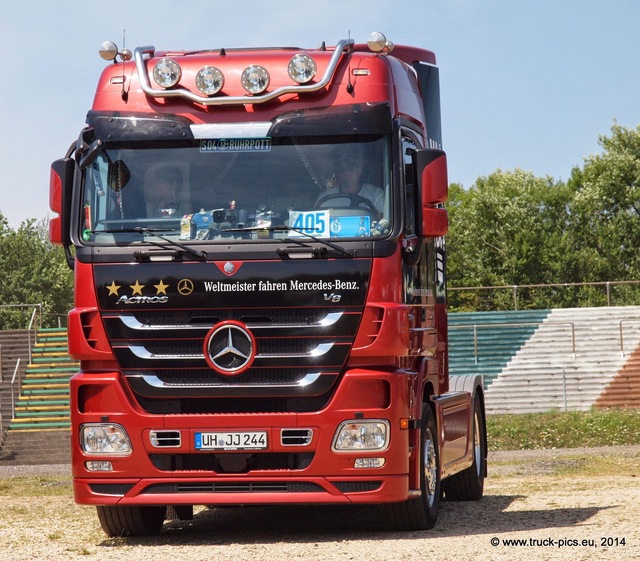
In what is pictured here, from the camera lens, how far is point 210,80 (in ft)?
31.6

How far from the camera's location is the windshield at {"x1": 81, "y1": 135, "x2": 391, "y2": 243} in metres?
9.31

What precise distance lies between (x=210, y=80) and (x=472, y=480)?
18.0ft

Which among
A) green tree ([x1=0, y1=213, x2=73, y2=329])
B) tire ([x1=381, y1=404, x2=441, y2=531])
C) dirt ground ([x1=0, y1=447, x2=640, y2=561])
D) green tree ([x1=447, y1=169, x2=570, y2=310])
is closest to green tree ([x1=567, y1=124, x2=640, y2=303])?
green tree ([x1=447, y1=169, x2=570, y2=310])

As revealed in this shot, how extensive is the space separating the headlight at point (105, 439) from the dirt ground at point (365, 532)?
0.70m

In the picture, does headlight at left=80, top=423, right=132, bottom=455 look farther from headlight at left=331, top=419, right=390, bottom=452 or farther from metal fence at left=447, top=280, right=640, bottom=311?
metal fence at left=447, top=280, right=640, bottom=311

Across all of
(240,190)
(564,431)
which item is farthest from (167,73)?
(564,431)

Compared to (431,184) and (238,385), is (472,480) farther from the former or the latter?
(431,184)

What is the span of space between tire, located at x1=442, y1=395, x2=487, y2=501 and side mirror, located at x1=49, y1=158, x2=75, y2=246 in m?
5.19

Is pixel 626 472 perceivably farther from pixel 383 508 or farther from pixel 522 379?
pixel 522 379

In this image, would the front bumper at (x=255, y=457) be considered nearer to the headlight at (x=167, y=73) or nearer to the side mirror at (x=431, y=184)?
the side mirror at (x=431, y=184)

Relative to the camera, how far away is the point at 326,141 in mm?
9477

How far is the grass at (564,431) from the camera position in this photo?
86.4ft

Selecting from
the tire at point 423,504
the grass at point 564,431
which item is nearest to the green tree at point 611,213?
the grass at point 564,431

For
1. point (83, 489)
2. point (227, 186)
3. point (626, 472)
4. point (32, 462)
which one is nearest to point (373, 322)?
point (227, 186)
